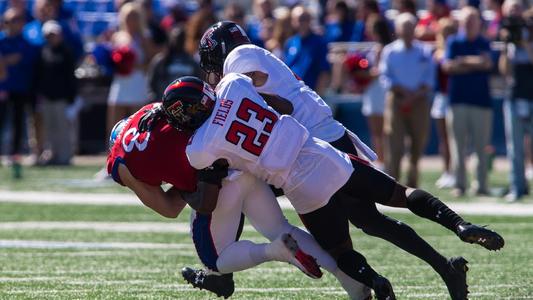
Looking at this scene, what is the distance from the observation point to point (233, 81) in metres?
6.13

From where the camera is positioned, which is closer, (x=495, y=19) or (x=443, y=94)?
(x=443, y=94)

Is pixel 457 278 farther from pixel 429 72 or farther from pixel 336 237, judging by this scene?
pixel 429 72

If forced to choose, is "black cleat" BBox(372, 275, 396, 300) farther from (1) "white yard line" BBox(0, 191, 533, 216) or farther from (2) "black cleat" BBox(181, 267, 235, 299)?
(1) "white yard line" BBox(0, 191, 533, 216)

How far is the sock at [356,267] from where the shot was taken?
19.9 feet

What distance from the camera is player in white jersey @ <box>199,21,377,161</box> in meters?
6.52

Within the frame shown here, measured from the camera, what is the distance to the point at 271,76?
21.6ft

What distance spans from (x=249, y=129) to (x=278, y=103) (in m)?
0.57

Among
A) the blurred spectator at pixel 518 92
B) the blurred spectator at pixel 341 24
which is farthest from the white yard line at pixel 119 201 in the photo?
the blurred spectator at pixel 341 24

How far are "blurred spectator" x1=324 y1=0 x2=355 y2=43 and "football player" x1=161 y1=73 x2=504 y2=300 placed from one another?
447 inches

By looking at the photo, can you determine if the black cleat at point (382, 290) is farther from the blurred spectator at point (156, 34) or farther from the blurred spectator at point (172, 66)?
the blurred spectator at point (156, 34)

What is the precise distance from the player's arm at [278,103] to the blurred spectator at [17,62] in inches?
421

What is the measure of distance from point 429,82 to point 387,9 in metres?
7.15

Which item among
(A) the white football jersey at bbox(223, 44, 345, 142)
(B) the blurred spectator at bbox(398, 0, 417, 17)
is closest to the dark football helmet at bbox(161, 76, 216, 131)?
(A) the white football jersey at bbox(223, 44, 345, 142)

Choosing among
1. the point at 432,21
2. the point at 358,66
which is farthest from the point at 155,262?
the point at 432,21
